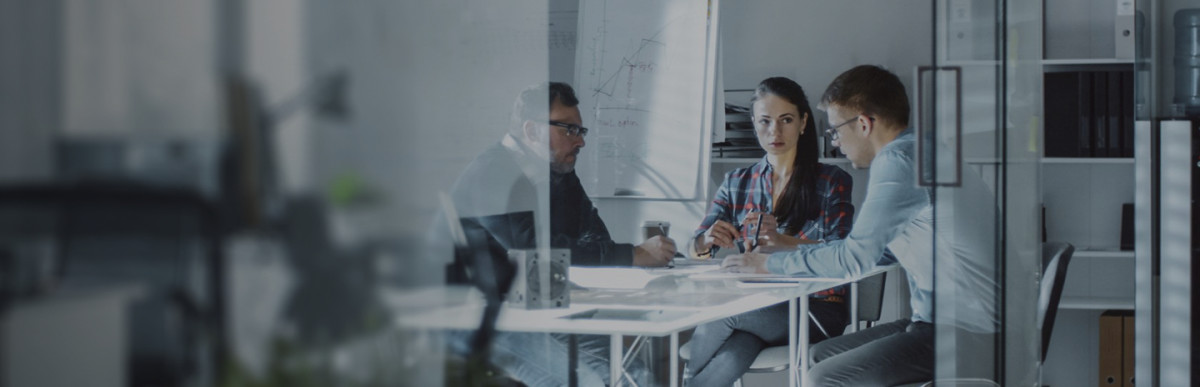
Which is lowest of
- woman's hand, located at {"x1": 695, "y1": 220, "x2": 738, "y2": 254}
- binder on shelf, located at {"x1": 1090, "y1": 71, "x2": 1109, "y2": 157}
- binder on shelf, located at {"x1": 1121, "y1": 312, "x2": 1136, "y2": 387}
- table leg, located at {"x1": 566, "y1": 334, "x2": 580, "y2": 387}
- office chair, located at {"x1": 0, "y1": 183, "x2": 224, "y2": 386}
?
binder on shelf, located at {"x1": 1121, "y1": 312, "x2": 1136, "y2": 387}

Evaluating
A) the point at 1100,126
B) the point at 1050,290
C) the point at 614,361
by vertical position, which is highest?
the point at 1100,126

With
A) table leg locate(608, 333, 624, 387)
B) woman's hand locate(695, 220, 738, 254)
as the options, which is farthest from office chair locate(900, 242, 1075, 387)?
woman's hand locate(695, 220, 738, 254)

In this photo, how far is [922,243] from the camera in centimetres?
282

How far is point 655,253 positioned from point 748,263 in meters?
0.33

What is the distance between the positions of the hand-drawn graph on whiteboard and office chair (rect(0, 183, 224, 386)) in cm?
342

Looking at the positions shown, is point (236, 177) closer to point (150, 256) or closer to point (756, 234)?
point (150, 256)

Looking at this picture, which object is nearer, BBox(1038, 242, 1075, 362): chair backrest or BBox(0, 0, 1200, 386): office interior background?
BBox(0, 0, 1200, 386): office interior background

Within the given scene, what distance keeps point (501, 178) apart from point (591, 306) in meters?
0.75

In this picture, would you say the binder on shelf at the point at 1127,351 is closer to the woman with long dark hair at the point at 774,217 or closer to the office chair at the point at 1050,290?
the woman with long dark hair at the point at 774,217

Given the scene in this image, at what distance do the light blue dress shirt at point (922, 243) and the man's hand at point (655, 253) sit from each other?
391 millimetres

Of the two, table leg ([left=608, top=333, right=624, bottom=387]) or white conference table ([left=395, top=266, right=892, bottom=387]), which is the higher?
white conference table ([left=395, top=266, right=892, bottom=387])

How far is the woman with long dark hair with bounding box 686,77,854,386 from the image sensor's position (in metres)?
3.63

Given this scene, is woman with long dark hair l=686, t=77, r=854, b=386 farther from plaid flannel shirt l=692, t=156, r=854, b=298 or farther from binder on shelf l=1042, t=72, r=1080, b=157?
binder on shelf l=1042, t=72, r=1080, b=157

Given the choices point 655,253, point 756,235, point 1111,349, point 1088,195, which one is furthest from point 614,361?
point 1088,195
